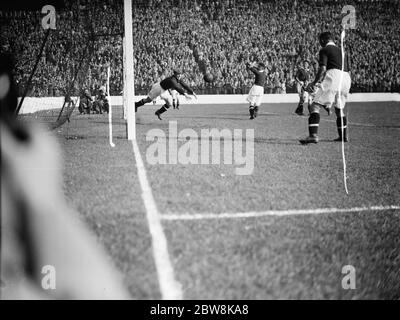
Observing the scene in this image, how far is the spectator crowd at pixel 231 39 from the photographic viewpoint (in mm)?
25250

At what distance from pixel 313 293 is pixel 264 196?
1636mm

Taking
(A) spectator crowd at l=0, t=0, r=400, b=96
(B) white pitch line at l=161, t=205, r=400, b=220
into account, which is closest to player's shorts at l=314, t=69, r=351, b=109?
(B) white pitch line at l=161, t=205, r=400, b=220

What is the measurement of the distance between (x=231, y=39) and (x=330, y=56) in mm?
24579

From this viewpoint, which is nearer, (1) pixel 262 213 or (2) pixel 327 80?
(1) pixel 262 213

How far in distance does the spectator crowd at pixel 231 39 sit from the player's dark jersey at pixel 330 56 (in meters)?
17.6

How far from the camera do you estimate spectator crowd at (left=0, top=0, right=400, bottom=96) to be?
82.8 feet

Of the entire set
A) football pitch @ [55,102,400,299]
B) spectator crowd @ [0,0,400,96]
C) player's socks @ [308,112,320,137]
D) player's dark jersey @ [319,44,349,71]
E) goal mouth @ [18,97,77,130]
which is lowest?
football pitch @ [55,102,400,299]

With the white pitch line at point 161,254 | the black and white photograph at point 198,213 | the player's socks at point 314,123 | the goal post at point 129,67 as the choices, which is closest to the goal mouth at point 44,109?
the black and white photograph at point 198,213

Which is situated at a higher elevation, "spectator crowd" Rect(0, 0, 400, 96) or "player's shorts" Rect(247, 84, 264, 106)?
"spectator crowd" Rect(0, 0, 400, 96)

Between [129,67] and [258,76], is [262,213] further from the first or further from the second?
[258,76]

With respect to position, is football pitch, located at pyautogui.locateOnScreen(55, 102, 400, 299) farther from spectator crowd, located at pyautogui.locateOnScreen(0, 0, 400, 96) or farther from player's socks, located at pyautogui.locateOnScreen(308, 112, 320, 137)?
spectator crowd, located at pyautogui.locateOnScreen(0, 0, 400, 96)

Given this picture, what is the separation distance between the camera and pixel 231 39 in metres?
30.0

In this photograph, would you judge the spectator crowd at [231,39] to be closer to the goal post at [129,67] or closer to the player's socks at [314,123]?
the goal post at [129,67]

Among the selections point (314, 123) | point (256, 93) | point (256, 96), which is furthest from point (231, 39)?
point (314, 123)
